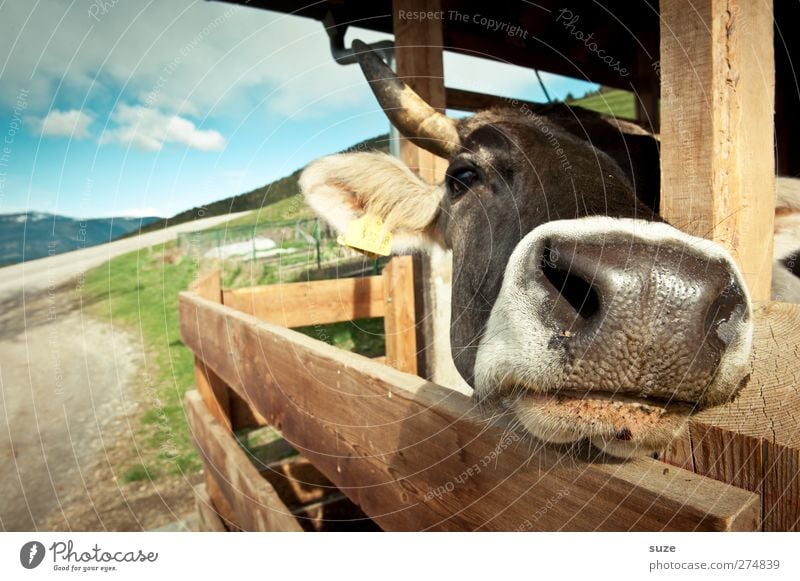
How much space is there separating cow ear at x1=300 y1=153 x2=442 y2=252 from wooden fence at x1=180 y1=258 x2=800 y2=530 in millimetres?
805

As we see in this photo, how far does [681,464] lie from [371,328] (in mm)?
7336

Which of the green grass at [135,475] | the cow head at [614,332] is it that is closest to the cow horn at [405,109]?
the cow head at [614,332]

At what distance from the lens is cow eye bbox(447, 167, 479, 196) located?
254cm

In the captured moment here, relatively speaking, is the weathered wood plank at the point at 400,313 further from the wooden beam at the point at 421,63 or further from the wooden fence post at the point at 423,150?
the wooden beam at the point at 421,63

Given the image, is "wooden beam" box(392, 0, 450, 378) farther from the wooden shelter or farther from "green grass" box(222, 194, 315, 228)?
the wooden shelter

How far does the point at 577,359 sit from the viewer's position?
3.76 feet

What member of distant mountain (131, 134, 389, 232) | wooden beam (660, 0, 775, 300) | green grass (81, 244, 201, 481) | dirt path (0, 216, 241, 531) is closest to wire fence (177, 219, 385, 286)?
green grass (81, 244, 201, 481)

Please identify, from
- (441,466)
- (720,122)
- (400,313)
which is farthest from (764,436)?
(400,313)

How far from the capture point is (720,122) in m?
1.43
